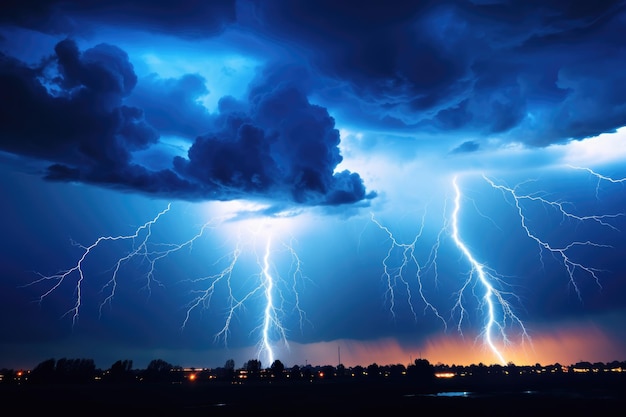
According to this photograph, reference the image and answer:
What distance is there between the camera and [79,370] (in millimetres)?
104375

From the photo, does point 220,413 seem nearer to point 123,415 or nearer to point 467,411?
point 123,415

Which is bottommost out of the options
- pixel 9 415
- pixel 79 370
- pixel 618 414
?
pixel 618 414

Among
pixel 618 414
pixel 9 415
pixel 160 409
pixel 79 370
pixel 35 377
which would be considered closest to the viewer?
pixel 618 414

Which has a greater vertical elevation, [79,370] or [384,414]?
[79,370]

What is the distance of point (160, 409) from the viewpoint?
101 feet

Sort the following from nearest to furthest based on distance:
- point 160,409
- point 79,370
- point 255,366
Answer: point 160,409, point 79,370, point 255,366

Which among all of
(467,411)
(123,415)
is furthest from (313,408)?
(123,415)

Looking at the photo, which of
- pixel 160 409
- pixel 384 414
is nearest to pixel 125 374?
pixel 160 409

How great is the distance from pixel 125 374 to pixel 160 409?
285 ft

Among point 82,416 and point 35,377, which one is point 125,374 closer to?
point 35,377

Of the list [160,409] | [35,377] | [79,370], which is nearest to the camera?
[160,409]

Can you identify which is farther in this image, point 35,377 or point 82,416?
point 35,377

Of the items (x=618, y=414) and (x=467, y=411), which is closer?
(x=618, y=414)

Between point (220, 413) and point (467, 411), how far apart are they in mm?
15916
